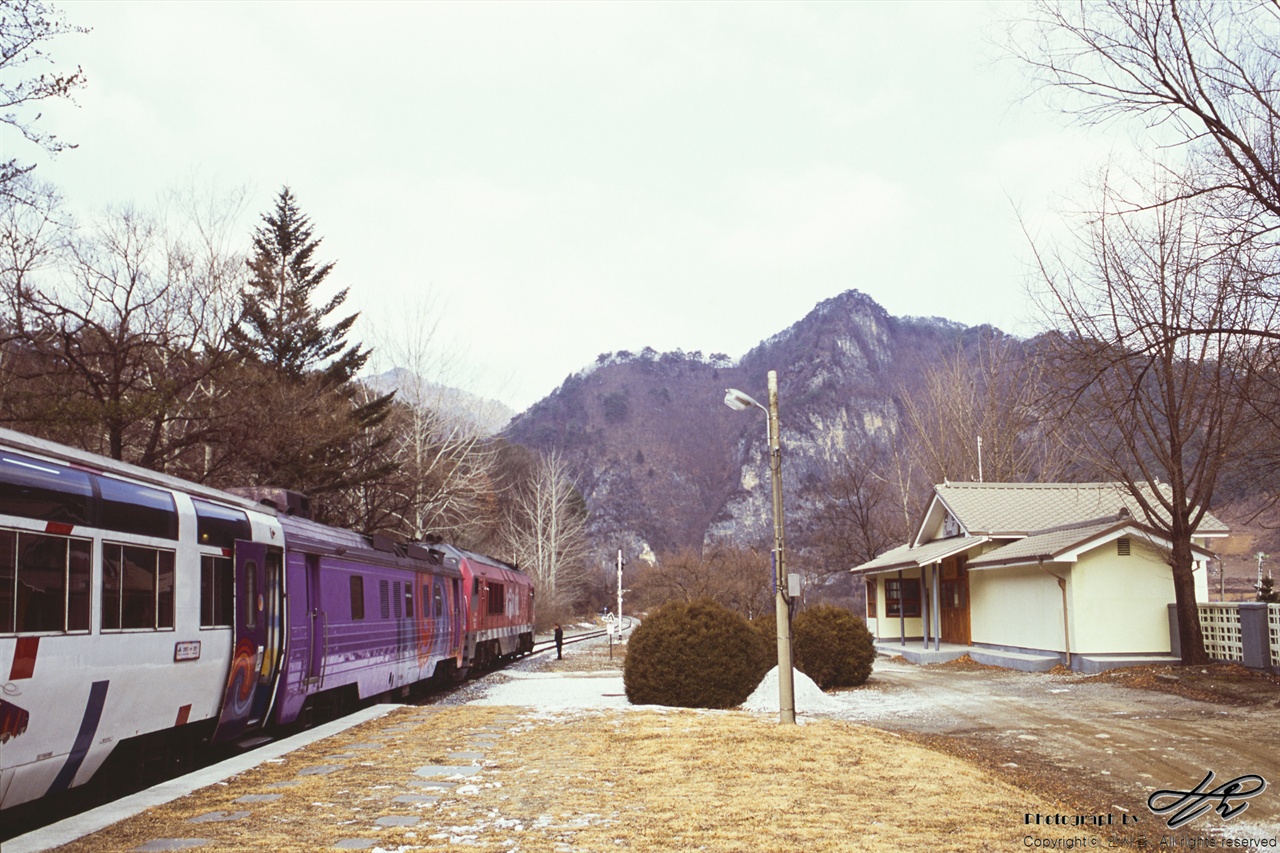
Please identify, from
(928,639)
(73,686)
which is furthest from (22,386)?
(928,639)

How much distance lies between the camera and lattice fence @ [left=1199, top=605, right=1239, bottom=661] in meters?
23.0

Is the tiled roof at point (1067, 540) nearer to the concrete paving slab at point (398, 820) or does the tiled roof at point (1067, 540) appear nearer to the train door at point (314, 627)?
the train door at point (314, 627)

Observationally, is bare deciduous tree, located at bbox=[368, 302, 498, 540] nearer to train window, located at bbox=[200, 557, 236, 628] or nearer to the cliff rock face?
train window, located at bbox=[200, 557, 236, 628]

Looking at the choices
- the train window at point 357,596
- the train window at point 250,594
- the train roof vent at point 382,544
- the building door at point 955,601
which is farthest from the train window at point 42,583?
the building door at point 955,601

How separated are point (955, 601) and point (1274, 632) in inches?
501

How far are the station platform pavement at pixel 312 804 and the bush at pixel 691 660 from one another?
6.16 m

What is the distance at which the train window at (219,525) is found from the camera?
10.2 metres

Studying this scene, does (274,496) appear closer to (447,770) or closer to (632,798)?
(447,770)

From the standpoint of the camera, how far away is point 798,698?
18297mm

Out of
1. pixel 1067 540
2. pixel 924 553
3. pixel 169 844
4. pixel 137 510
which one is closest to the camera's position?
pixel 169 844

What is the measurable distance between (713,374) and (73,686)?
634ft

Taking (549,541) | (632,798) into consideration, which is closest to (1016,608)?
(632,798)

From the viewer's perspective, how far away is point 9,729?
6.72 metres

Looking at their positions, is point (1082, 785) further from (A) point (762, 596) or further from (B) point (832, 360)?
(B) point (832, 360)
